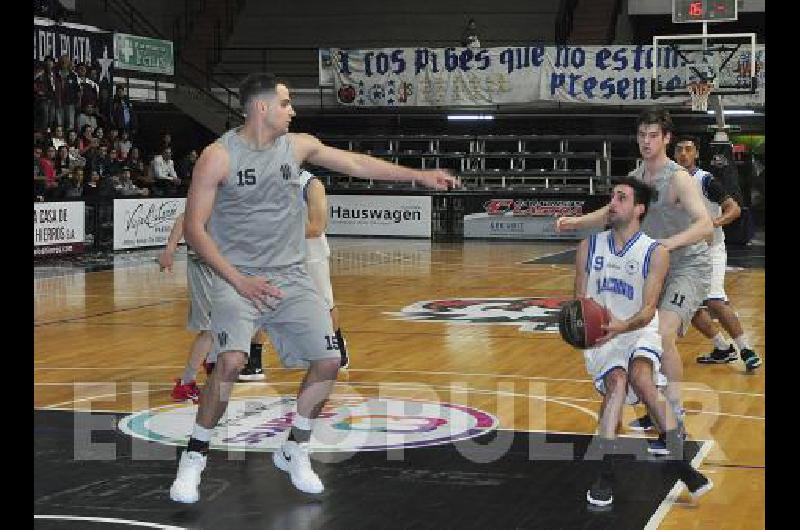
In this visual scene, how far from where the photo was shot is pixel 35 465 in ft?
25.7

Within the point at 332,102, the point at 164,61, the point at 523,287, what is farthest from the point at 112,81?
the point at 523,287

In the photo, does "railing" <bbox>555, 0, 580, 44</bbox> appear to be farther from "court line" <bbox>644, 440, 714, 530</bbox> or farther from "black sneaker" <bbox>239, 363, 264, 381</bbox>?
"court line" <bbox>644, 440, 714, 530</bbox>

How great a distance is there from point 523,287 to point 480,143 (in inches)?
556

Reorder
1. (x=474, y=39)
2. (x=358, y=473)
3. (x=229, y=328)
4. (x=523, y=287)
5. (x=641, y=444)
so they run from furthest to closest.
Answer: (x=474, y=39) → (x=523, y=287) → (x=641, y=444) → (x=358, y=473) → (x=229, y=328)

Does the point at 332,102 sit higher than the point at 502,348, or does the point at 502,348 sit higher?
the point at 332,102

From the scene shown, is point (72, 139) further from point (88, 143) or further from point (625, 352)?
point (625, 352)

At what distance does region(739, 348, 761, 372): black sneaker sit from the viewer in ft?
38.5

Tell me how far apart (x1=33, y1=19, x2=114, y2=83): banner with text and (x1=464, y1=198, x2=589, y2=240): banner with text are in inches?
341

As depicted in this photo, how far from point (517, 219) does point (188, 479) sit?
2380 cm

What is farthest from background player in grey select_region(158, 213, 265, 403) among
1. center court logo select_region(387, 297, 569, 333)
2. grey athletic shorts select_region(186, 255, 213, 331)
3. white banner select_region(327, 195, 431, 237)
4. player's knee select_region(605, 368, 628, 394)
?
white banner select_region(327, 195, 431, 237)

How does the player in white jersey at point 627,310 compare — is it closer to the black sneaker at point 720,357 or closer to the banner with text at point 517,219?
the black sneaker at point 720,357

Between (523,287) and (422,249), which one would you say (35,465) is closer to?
(523,287)

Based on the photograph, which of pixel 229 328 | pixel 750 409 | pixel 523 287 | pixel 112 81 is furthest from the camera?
pixel 112 81

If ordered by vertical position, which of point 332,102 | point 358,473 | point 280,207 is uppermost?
point 332,102
